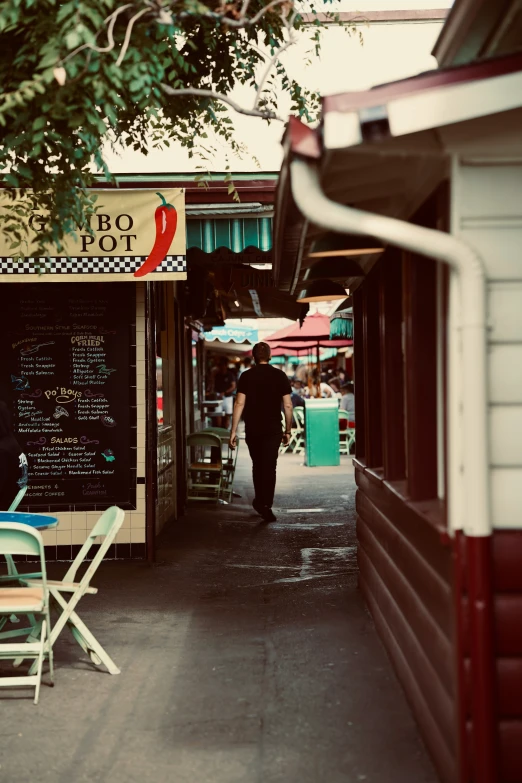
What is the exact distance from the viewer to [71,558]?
8.89 meters

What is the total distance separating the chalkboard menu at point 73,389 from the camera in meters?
8.84

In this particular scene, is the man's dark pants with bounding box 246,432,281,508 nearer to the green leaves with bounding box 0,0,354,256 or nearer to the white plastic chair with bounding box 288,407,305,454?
the green leaves with bounding box 0,0,354,256

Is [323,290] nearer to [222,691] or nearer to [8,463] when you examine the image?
[8,463]

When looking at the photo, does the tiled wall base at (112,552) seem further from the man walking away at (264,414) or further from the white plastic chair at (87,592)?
the white plastic chair at (87,592)

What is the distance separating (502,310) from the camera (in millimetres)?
3627

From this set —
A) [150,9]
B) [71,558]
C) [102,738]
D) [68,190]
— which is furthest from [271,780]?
[71,558]

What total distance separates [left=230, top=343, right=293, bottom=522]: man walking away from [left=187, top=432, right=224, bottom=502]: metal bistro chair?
1399 millimetres

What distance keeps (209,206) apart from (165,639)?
12.9 ft

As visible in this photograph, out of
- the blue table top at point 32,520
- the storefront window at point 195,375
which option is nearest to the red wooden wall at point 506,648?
the blue table top at point 32,520

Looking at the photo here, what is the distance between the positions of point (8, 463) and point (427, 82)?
445 cm

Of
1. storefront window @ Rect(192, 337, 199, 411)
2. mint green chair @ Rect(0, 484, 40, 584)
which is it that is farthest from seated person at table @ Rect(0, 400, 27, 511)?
storefront window @ Rect(192, 337, 199, 411)

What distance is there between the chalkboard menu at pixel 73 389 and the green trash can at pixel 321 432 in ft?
29.0

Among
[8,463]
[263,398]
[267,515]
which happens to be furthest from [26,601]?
[267,515]

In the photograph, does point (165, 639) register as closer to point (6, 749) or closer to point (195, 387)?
point (6, 749)
